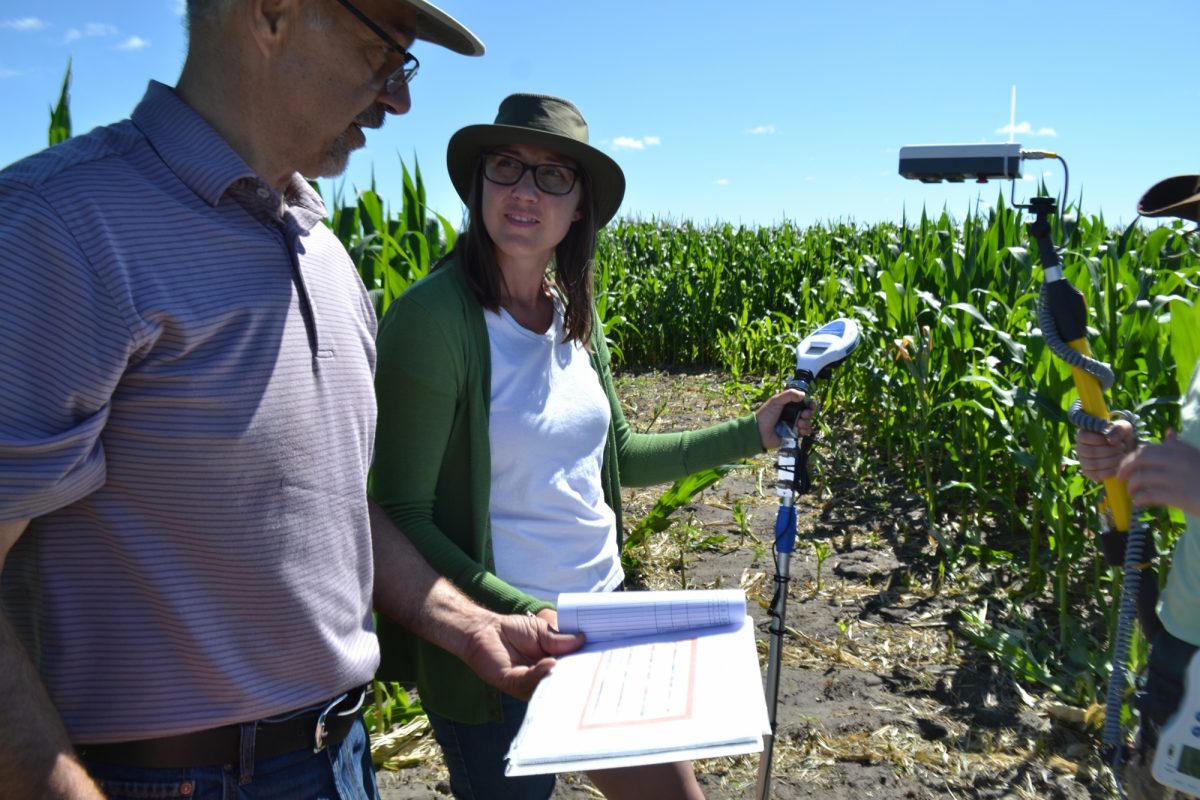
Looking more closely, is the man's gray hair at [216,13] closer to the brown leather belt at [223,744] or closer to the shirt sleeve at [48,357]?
the shirt sleeve at [48,357]

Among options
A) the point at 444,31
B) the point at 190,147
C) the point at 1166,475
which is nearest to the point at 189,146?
the point at 190,147

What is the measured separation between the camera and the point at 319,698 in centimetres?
123

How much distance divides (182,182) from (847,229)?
13856 millimetres

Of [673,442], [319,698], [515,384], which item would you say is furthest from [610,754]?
[673,442]

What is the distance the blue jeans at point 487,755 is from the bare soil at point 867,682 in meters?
0.97

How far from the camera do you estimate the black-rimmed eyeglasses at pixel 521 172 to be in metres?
1.83

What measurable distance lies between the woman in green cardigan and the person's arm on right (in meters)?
0.70

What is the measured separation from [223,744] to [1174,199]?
6.38 feet

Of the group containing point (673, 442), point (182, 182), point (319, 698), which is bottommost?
point (319, 698)

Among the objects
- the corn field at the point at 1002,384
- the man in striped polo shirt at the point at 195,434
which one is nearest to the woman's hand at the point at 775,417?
the corn field at the point at 1002,384

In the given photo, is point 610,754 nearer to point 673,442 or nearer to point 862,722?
point 673,442

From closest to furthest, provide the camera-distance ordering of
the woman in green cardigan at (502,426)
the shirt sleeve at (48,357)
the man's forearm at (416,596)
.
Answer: the shirt sleeve at (48,357)
the man's forearm at (416,596)
the woman in green cardigan at (502,426)

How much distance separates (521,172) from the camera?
1.83 meters

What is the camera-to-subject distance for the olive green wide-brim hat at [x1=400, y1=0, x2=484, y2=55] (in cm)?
135
